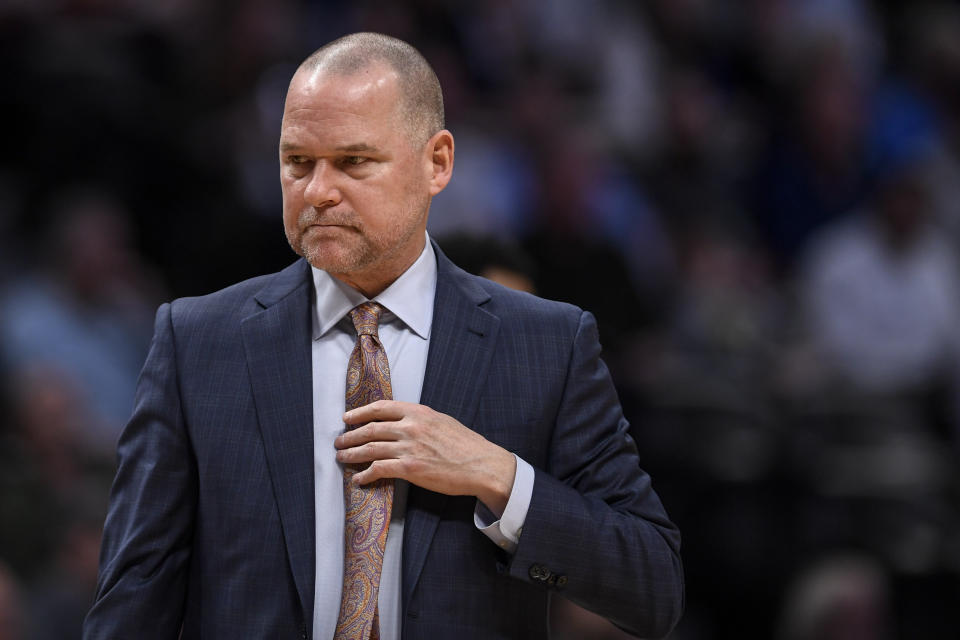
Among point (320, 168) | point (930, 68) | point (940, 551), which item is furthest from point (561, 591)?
point (930, 68)

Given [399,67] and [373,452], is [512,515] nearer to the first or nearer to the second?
[373,452]


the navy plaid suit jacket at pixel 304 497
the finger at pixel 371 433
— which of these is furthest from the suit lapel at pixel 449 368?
the finger at pixel 371 433

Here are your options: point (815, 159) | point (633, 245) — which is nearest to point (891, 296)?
point (815, 159)

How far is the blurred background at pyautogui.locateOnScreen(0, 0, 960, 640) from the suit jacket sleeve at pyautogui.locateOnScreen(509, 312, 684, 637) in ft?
7.73

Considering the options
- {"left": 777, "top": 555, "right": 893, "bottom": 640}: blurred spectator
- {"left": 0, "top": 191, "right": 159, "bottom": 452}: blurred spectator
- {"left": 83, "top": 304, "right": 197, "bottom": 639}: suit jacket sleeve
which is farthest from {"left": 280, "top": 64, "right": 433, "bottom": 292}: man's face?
{"left": 0, "top": 191, "right": 159, "bottom": 452}: blurred spectator

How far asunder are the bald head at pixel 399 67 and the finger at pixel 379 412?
0.41 meters

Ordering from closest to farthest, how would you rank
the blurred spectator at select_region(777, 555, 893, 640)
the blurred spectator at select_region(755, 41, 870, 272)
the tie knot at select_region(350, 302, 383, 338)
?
the tie knot at select_region(350, 302, 383, 338) < the blurred spectator at select_region(777, 555, 893, 640) < the blurred spectator at select_region(755, 41, 870, 272)

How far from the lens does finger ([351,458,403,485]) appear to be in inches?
82.8

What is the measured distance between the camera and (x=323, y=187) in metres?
2.12

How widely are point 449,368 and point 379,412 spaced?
17 centimetres

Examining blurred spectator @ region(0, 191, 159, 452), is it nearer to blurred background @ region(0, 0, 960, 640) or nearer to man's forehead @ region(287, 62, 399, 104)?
blurred background @ region(0, 0, 960, 640)

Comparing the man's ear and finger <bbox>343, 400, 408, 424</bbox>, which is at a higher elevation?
the man's ear

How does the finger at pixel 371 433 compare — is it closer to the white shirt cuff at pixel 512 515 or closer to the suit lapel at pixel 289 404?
the suit lapel at pixel 289 404

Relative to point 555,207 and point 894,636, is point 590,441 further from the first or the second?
point 555,207
